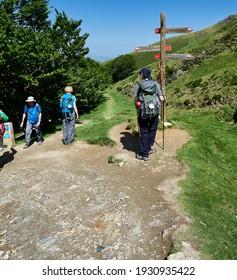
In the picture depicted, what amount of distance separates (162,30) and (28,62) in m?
9.97

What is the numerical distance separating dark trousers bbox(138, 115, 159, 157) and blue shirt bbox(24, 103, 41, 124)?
5.99 meters

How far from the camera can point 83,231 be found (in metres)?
6.32

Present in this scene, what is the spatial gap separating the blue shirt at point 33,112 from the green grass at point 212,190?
727cm

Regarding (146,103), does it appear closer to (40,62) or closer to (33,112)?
(33,112)

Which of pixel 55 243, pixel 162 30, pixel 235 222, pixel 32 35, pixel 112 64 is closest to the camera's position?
pixel 55 243

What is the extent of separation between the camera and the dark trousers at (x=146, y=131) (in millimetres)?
9883

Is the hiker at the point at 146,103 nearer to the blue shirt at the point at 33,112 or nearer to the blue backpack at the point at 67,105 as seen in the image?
the blue backpack at the point at 67,105

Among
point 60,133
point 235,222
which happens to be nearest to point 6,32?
point 60,133

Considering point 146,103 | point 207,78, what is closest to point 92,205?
point 146,103

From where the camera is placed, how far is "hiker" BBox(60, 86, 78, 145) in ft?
43.1

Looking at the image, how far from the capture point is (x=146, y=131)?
9.98m

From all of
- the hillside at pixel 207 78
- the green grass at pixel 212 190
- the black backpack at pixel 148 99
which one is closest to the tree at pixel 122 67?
the hillside at pixel 207 78

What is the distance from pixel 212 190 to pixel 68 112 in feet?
25.4
